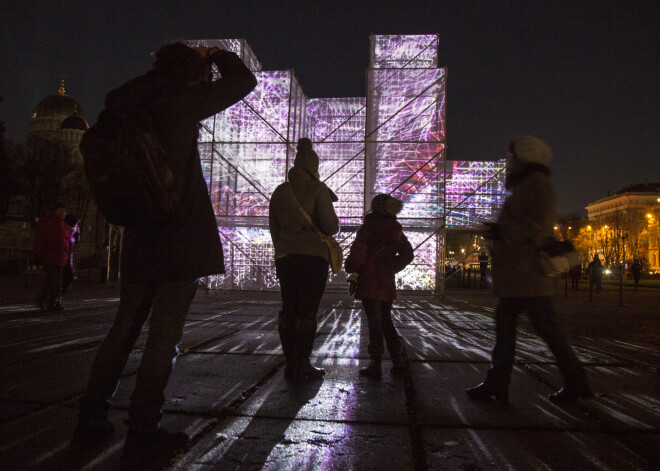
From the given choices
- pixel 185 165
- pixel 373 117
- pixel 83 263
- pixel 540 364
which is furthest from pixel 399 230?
pixel 83 263

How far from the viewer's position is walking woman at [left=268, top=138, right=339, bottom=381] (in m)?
3.56

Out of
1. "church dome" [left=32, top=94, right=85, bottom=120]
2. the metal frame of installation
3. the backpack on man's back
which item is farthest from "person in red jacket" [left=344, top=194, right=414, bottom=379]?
"church dome" [left=32, top=94, right=85, bottom=120]

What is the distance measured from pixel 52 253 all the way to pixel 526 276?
7378 mm

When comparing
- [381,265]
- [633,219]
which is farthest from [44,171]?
[633,219]

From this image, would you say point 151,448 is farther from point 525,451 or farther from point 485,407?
point 485,407

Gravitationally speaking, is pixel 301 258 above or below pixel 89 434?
above

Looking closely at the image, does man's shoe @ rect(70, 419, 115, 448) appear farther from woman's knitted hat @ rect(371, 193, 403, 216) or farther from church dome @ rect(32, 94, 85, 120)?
church dome @ rect(32, 94, 85, 120)

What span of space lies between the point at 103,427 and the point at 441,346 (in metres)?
3.75

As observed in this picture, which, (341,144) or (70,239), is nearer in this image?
(70,239)

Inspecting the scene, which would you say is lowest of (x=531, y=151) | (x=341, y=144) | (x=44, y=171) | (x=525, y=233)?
(x=525, y=233)

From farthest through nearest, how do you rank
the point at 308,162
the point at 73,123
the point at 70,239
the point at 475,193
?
the point at 73,123
the point at 475,193
the point at 70,239
the point at 308,162

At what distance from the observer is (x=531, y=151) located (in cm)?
323

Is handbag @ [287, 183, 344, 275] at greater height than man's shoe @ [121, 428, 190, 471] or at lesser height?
greater

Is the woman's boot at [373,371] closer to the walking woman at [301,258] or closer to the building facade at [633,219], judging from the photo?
the walking woman at [301,258]
